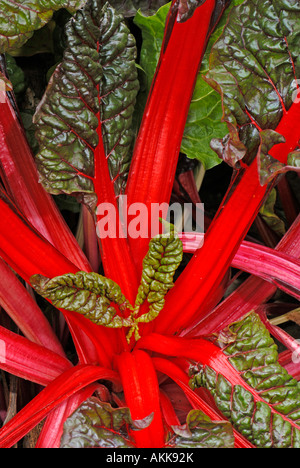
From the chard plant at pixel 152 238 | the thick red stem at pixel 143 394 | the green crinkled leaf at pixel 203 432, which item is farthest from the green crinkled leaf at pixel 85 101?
the green crinkled leaf at pixel 203 432

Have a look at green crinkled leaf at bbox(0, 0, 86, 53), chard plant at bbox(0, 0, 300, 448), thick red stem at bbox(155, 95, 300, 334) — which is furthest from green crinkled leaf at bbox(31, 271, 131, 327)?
green crinkled leaf at bbox(0, 0, 86, 53)

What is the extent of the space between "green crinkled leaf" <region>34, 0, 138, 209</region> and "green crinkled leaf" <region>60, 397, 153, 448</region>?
1.21 feet

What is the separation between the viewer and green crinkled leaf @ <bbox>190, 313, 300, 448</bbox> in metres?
0.86

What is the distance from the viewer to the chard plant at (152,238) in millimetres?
877

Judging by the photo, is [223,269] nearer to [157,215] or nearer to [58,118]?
[157,215]

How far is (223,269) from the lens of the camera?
101 centimetres

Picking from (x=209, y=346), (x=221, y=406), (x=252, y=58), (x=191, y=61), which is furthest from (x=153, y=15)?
(x=221, y=406)

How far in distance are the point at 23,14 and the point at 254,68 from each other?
16.5 inches

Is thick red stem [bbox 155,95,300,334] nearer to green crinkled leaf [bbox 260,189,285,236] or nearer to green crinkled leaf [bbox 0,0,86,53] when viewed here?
green crinkled leaf [bbox 260,189,285,236]

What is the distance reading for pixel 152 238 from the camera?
0.92 m

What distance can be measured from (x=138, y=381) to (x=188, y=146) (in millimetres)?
519

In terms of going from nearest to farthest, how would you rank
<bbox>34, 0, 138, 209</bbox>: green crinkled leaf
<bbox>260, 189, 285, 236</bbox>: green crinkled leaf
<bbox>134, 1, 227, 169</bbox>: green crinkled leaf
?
<bbox>34, 0, 138, 209</bbox>: green crinkled leaf → <bbox>134, 1, 227, 169</bbox>: green crinkled leaf → <bbox>260, 189, 285, 236</bbox>: green crinkled leaf

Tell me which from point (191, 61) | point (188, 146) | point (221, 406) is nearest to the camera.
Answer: point (221, 406)

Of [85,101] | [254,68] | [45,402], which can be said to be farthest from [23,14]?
[45,402]
